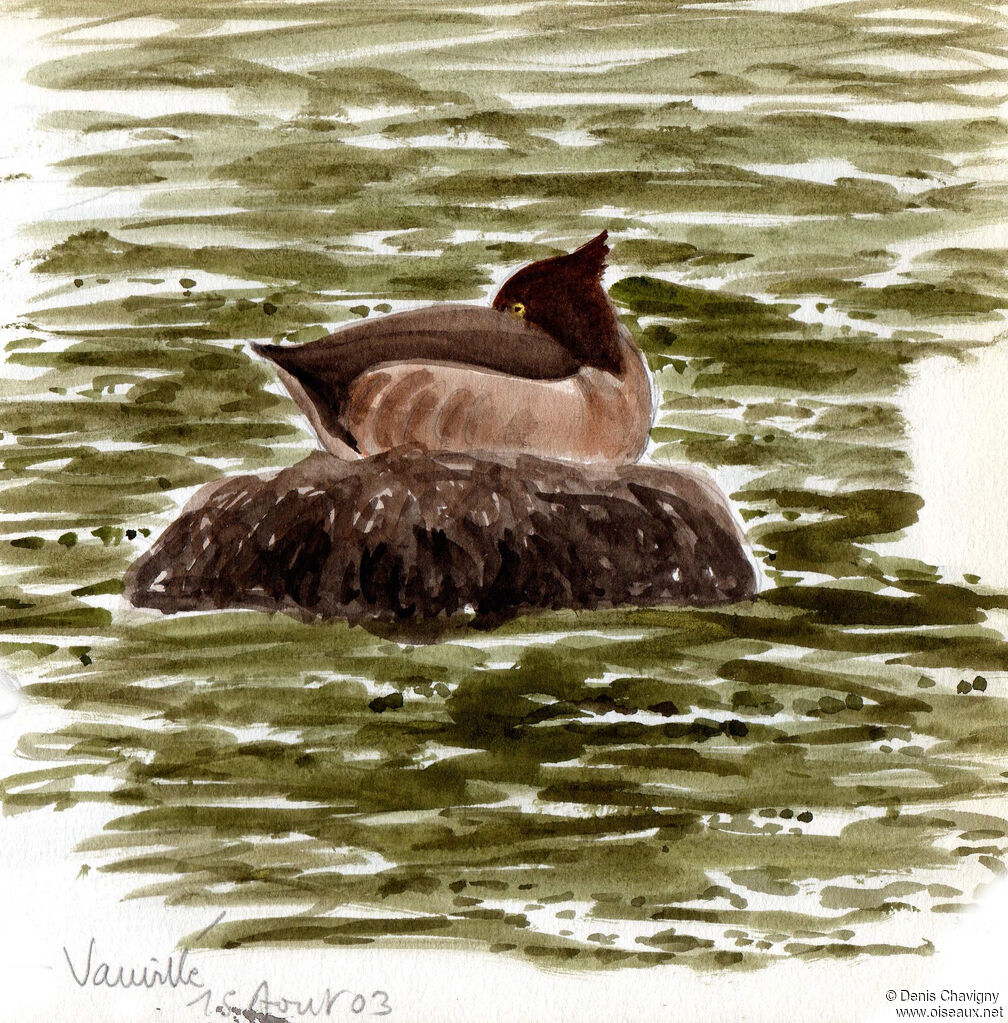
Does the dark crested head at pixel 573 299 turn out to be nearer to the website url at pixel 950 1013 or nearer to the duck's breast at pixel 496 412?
the duck's breast at pixel 496 412

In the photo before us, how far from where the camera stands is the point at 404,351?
108cm

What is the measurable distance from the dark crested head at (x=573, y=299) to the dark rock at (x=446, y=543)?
0.49 ft

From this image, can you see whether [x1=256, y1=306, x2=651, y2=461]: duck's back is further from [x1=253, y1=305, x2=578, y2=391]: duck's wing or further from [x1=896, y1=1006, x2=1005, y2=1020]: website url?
[x1=896, y1=1006, x2=1005, y2=1020]: website url

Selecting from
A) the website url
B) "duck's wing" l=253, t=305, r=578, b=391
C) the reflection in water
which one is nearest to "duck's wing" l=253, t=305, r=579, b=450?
"duck's wing" l=253, t=305, r=578, b=391

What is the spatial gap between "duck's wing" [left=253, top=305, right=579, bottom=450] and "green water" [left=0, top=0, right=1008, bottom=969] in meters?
0.03

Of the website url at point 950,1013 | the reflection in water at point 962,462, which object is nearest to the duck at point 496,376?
the reflection in water at point 962,462

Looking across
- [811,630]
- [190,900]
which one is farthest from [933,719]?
[190,900]

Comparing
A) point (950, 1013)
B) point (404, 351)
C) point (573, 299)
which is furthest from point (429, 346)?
point (950, 1013)

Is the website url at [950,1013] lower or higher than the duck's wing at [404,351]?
lower

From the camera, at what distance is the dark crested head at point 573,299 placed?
1104 mm

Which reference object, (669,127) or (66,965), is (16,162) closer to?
(669,127)

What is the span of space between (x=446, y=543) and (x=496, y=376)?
0.65ft

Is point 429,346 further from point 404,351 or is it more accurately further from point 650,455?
point 650,455

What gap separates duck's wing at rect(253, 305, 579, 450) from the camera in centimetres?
108
